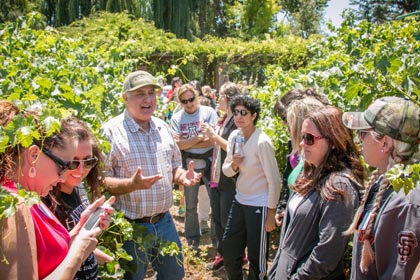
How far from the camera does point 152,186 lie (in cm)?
323

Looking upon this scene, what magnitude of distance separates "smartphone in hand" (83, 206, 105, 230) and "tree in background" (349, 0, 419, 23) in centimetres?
2876

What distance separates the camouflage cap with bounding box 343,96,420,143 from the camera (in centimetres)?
181

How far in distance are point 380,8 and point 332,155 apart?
2999 cm

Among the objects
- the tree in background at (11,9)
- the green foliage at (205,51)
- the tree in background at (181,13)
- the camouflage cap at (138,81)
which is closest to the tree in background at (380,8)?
the tree in background at (181,13)

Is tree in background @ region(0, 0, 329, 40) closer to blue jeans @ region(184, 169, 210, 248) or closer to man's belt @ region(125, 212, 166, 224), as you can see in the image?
blue jeans @ region(184, 169, 210, 248)

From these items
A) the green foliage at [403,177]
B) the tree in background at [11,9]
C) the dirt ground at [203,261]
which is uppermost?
the tree in background at [11,9]

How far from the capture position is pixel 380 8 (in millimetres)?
29609

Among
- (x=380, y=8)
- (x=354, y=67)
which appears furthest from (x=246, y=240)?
(x=380, y=8)

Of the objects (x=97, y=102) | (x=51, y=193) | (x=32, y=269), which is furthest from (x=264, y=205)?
(x=32, y=269)

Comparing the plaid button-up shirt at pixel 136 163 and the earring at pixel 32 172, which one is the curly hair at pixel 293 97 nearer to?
the plaid button-up shirt at pixel 136 163

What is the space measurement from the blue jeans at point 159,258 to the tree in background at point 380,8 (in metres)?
27.7

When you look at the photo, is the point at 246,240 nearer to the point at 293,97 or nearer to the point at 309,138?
the point at 293,97

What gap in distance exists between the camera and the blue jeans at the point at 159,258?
3.15 m

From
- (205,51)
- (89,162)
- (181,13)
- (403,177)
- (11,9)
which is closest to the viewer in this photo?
(403,177)
